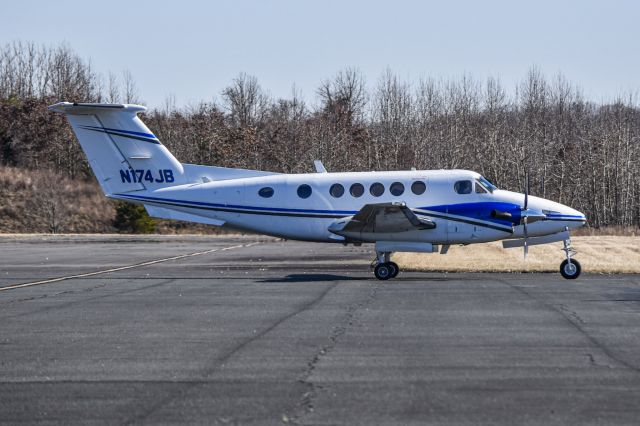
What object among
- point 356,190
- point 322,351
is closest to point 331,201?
point 356,190

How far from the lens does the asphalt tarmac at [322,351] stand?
336 inches

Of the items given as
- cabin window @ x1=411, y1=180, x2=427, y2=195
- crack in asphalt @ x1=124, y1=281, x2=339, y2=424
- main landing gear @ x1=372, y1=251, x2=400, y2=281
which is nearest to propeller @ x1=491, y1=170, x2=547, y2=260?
cabin window @ x1=411, y1=180, x2=427, y2=195

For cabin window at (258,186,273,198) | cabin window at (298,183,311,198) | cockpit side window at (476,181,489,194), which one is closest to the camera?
cockpit side window at (476,181,489,194)

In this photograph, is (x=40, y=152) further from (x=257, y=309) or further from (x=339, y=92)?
(x=257, y=309)

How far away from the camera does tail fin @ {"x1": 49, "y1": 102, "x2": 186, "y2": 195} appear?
1040 inches

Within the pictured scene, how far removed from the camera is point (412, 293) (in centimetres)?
1975

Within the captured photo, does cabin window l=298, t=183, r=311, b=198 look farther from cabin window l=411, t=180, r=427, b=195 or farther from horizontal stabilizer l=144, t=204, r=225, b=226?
cabin window l=411, t=180, r=427, b=195

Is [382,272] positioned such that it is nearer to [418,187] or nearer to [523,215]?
[418,187]

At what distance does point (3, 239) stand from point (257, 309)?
39.3 meters

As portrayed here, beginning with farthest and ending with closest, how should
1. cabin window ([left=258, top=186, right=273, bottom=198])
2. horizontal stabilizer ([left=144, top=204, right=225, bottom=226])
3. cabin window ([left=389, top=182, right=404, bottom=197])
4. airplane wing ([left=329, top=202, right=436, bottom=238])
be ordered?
horizontal stabilizer ([left=144, top=204, right=225, bottom=226]) < cabin window ([left=258, top=186, right=273, bottom=198]) < cabin window ([left=389, top=182, right=404, bottom=197]) < airplane wing ([left=329, top=202, right=436, bottom=238])

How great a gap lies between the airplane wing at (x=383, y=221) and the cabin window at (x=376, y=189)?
924 millimetres

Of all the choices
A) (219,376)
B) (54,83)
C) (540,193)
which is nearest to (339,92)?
(54,83)

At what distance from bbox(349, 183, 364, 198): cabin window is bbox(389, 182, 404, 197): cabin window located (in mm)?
789

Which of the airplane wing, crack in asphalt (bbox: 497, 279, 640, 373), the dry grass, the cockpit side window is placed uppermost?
the cockpit side window
